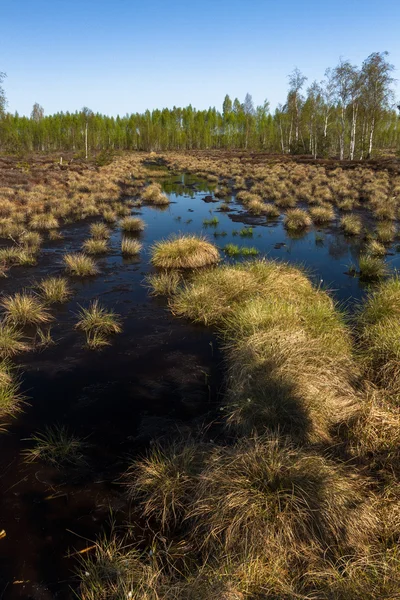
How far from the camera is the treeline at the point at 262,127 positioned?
45.6 m

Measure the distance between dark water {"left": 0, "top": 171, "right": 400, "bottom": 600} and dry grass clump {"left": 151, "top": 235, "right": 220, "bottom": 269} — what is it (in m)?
0.68

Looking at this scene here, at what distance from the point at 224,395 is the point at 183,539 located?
2.48 meters

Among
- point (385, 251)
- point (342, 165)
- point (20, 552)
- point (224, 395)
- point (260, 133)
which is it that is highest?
point (260, 133)

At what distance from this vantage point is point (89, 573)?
3141 mm

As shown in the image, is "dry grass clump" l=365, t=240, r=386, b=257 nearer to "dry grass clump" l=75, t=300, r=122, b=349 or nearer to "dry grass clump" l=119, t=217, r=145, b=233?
"dry grass clump" l=75, t=300, r=122, b=349

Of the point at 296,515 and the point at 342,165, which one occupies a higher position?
the point at 342,165

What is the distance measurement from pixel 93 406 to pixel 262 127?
95.0 m

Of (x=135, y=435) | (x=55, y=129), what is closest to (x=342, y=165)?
(x=135, y=435)

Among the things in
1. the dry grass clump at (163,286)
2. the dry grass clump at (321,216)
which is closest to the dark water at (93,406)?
the dry grass clump at (163,286)

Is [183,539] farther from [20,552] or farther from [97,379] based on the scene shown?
[97,379]

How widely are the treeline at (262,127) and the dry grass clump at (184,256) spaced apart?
40323mm

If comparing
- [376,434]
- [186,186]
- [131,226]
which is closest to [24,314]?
[376,434]

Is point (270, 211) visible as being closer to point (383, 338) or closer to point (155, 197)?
point (155, 197)

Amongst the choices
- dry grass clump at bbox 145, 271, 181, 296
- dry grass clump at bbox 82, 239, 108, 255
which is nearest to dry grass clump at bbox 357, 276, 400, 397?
dry grass clump at bbox 145, 271, 181, 296
